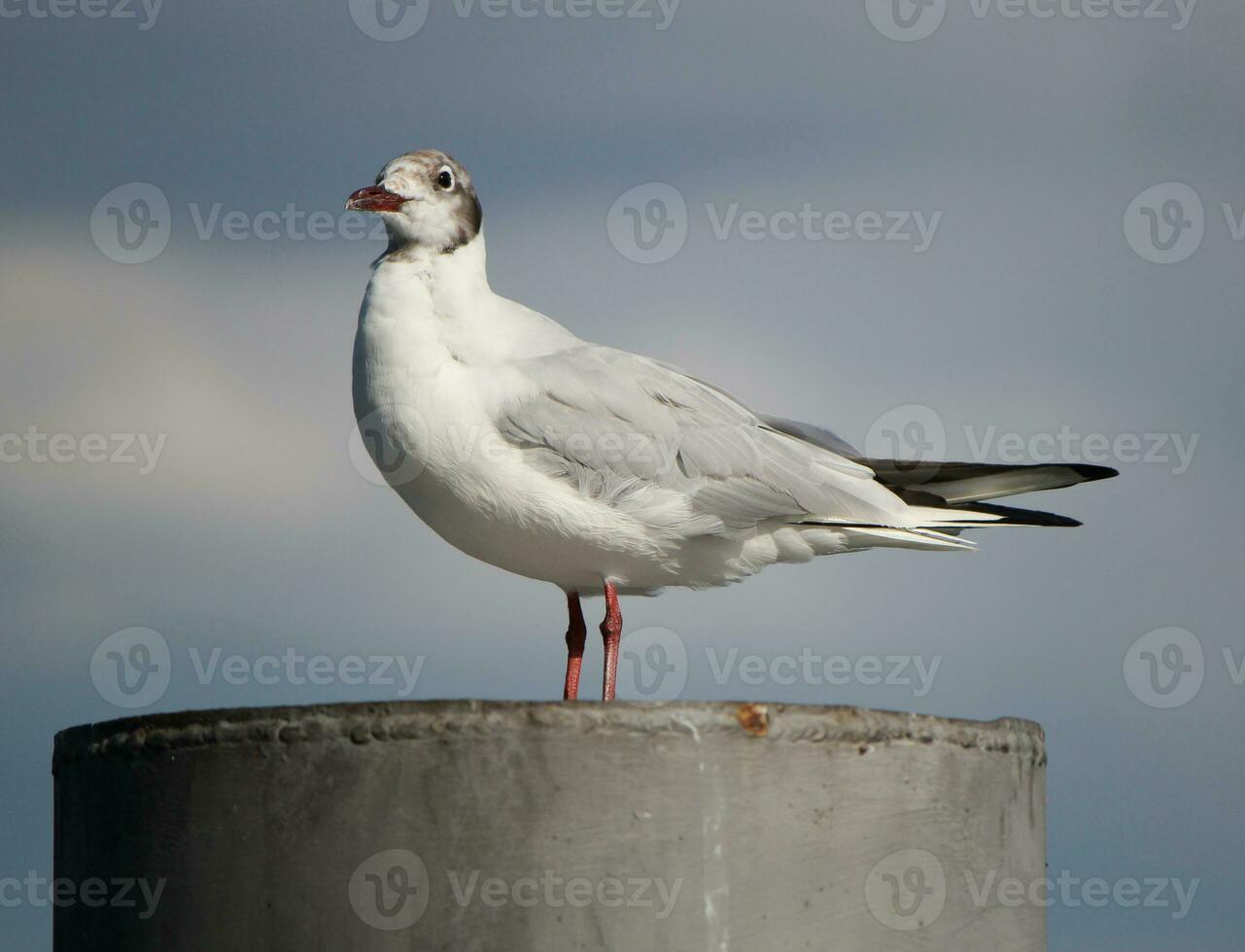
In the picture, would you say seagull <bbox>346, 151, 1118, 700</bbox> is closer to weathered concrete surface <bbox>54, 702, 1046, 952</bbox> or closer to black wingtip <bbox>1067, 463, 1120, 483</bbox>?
black wingtip <bbox>1067, 463, 1120, 483</bbox>

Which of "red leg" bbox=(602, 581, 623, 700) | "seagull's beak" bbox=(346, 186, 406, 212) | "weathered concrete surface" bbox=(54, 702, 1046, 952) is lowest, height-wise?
"weathered concrete surface" bbox=(54, 702, 1046, 952)

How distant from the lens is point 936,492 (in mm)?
7645

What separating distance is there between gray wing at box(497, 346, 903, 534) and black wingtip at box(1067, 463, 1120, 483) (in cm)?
81

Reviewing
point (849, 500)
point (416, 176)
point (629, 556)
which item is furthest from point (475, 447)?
point (849, 500)

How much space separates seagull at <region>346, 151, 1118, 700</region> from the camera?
21.6 feet

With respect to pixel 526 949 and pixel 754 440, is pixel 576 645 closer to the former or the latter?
pixel 754 440

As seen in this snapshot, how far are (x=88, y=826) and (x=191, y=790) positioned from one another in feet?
1.75

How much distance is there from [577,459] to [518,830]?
2.52m

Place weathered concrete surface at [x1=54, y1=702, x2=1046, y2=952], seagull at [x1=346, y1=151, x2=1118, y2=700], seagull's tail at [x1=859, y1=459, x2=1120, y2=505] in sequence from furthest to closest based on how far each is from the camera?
seagull's tail at [x1=859, y1=459, x2=1120, y2=505] → seagull at [x1=346, y1=151, x2=1118, y2=700] → weathered concrete surface at [x1=54, y1=702, x2=1046, y2=952]

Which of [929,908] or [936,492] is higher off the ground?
[936,492]

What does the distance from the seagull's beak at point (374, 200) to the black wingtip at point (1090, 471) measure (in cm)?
325

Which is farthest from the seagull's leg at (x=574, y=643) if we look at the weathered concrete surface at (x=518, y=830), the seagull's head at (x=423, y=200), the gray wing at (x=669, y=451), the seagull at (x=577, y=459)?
the weathered concrete surface at (x=518, y=830)

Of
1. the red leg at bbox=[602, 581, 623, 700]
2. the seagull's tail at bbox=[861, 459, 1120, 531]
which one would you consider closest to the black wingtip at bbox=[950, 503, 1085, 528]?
the seagull's tail at bbox=[861, 459, 1120, 531]

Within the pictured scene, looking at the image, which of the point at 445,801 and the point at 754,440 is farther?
the point at 754,440
